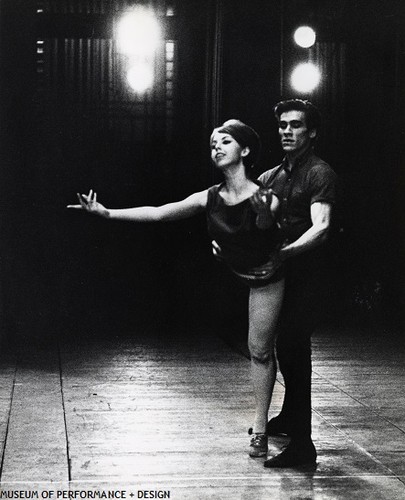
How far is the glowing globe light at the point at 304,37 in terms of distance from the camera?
40.4 ft

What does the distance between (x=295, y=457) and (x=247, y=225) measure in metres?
1.41

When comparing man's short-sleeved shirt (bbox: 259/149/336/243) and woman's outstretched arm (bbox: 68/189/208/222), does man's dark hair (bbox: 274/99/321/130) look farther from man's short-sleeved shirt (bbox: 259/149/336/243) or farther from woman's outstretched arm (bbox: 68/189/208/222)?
woman's outstretched arm (bbox: 68/189/208/222)

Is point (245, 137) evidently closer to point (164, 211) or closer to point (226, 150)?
point (226, 150)

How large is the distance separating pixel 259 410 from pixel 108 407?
6.12ft

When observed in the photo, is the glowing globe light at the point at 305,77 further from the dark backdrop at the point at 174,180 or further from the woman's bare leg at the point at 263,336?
the woman's bare leg at the point at 263,336

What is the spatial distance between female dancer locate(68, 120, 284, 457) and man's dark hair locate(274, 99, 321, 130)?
0.27 m

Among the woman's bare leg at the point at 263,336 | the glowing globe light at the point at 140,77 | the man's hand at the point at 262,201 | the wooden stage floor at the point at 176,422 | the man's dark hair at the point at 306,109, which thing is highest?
the glowing globe light at the point at 140,77

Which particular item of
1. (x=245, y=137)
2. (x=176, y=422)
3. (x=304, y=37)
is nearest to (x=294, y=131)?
(x=245, y=137)

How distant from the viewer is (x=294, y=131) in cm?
628

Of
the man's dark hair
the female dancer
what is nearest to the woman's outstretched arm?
the female dancer

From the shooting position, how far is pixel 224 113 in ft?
36.7

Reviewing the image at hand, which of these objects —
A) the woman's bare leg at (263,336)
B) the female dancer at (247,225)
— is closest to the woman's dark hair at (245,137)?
the female dancer at (247,225)

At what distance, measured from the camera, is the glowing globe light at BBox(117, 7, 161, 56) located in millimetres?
12344

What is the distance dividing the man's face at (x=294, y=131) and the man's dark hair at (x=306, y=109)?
2cm
